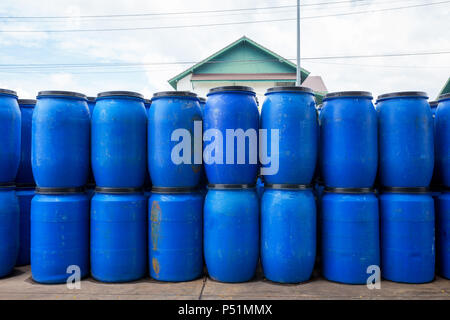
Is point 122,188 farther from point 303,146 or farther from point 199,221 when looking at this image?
point 303,146

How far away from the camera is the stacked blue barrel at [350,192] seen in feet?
13.1

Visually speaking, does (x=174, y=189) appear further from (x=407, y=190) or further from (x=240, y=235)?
(x=407, y=190)

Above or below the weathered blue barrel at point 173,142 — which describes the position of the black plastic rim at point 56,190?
below

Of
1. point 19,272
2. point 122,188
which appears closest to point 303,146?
point 122,188

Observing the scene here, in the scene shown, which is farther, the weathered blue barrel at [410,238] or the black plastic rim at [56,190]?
the black plastic rim at [56,190]

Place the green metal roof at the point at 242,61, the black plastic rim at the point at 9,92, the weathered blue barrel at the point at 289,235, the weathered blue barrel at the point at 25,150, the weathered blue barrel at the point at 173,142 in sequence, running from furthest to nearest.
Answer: the green metal roof at the point at 242,61 < the weathered blue barrel at the point at 25,150 < the black plastic rim at the point at 9,92 < the weathered blue barrel at the point at 173,142 < the weathered blue barrel at the point at 289,235

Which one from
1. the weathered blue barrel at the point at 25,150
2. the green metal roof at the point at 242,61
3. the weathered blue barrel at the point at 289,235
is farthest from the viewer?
the green metal roof at the point at 242,61

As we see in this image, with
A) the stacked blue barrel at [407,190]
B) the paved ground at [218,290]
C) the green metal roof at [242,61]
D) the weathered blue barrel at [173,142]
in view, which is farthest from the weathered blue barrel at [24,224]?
the green metal roof at [242,61]

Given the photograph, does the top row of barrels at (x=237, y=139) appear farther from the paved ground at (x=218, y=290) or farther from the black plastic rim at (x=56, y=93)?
the paved ground at (x=218, y=290)

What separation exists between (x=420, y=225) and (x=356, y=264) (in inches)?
32.3

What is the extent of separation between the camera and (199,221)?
4.18 meters

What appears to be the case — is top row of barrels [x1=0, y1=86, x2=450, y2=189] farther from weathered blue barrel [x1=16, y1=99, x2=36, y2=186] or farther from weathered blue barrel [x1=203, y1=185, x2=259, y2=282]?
weathered blue barrel [x1=16, y1=99, x2=36, y2=186]

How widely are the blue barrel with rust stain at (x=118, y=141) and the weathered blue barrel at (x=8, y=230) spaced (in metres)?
1.11
